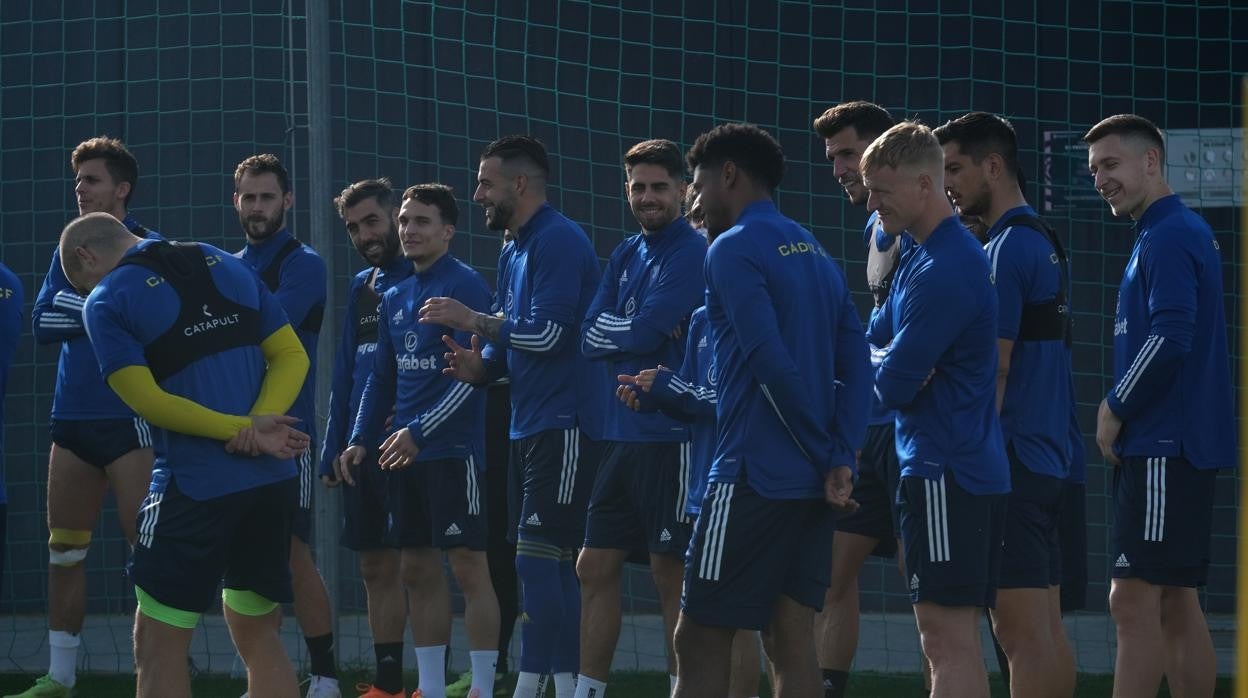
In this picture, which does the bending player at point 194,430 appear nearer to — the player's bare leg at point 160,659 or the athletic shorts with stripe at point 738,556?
the player's bare leg at point 160,659

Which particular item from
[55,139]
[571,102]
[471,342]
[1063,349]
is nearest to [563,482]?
[471,342]

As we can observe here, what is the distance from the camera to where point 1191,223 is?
4.99 meters

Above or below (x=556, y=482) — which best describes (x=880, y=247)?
above

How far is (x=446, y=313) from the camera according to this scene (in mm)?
5473

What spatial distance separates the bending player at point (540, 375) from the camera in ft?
18.4

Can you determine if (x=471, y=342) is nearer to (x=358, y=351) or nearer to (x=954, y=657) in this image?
(x=358, y=351)

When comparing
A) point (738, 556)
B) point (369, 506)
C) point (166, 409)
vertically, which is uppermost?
point (166, 409)

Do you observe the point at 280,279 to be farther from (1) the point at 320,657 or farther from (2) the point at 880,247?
(2) the point at 880,247

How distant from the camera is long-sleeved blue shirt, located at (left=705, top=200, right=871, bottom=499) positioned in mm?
4000

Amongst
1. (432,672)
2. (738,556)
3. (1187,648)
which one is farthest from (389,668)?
(1187,648)

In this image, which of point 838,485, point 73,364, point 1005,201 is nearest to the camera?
point 838,485

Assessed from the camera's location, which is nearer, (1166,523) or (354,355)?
(1166,523)

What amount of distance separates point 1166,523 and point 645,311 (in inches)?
69.1

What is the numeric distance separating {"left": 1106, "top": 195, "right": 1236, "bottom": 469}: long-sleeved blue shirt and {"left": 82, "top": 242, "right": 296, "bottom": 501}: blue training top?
256 centimetres
